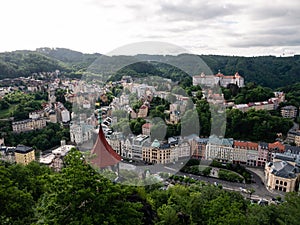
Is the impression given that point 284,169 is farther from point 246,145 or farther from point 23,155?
point 23,155

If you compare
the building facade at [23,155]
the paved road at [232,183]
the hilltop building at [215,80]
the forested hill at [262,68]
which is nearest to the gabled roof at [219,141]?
the paved road at [232,183]

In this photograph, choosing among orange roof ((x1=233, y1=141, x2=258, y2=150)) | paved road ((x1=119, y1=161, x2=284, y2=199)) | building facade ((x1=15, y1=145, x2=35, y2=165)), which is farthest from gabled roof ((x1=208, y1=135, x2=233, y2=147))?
building facade ((x1=15, y1=145, x2=35, y2=165))

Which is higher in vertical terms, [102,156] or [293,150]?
[102,156]

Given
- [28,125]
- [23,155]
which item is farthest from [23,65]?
[23,155]

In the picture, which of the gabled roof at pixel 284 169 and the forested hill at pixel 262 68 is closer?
the gabled roof at pixel 284 169

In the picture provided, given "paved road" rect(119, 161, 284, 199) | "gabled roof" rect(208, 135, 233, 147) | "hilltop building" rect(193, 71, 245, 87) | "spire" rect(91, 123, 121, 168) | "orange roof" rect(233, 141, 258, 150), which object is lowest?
"paved road" rect(119, 161, 284, 199)

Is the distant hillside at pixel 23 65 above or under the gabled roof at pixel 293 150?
above

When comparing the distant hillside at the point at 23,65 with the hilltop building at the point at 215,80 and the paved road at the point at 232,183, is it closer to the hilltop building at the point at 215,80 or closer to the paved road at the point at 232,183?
the hilltop building at the point at 215,80

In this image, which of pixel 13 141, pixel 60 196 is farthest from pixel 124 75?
pixel 13 141

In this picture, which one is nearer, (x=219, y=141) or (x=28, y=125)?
(x=219, y=141)

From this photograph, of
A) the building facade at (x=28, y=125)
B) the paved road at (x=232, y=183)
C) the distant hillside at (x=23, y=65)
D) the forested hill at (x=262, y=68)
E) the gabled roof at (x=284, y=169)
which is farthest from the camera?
the forested hill at (x=262, y=68)

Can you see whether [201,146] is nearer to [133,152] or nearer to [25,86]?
[133,152]

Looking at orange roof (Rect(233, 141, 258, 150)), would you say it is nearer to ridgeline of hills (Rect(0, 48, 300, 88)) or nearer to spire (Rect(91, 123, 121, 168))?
spire (Rect(91, 123, 121, 168))
